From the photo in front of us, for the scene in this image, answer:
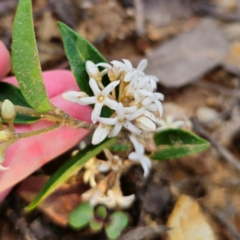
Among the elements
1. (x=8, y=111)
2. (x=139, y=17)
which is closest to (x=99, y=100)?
(x=8, y=111)

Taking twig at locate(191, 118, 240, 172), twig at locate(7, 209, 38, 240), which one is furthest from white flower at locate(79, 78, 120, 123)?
twig at locate(191, 118, 240, 172)

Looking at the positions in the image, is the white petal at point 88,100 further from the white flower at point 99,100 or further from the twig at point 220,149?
the twig at point 220,149

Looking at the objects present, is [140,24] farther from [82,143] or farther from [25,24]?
[25,24]

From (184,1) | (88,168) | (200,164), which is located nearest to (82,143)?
(88,168)

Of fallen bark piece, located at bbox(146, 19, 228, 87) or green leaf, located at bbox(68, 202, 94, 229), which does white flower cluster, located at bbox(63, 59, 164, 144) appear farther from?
fallen bark piece, located at bbox(146, 19, 228, 87)

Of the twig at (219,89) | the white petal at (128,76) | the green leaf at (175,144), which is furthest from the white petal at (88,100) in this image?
the twig at (219,89)

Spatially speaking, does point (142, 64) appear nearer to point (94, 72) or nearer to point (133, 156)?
point (94, 72)
